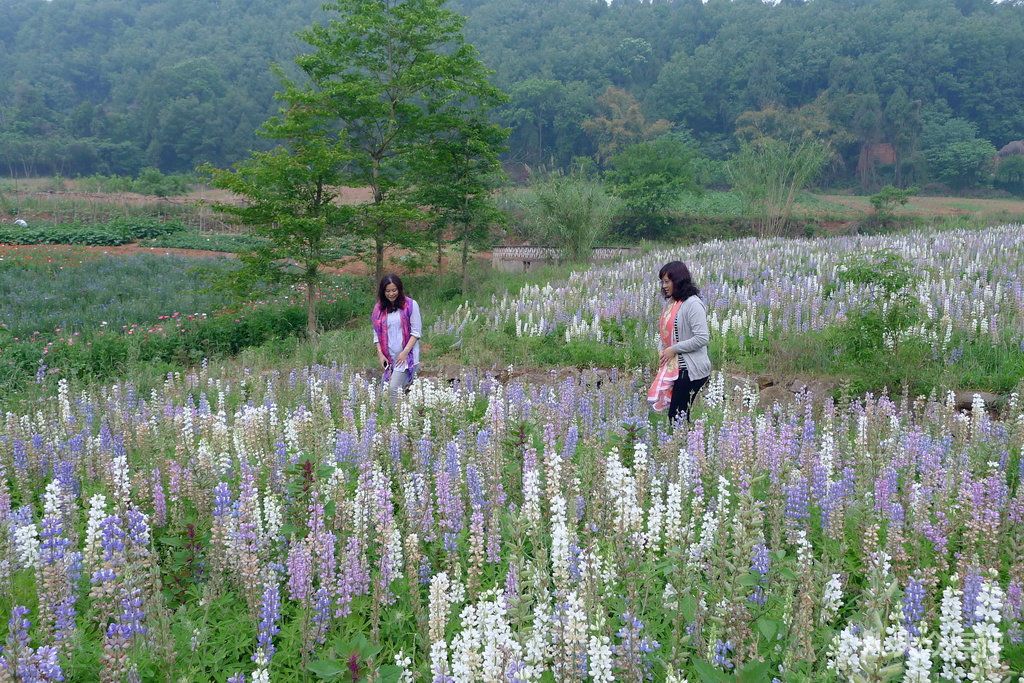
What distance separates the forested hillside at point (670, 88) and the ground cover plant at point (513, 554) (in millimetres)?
65258

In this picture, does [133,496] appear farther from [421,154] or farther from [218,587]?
[421,154]

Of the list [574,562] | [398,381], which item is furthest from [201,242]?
[574,562]

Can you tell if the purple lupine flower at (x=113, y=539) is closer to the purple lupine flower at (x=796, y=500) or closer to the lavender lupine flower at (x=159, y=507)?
the lavender lupine flower at (x=159, y=507)

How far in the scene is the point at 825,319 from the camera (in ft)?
37.9

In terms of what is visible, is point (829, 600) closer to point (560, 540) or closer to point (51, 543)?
point (560, 540)

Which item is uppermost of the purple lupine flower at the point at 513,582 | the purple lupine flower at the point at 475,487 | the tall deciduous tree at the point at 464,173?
the tall deciduous tree at the point at 464,173

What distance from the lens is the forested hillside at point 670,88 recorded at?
7238 cm

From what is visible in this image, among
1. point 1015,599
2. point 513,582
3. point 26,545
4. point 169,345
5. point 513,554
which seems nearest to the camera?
point 513,582

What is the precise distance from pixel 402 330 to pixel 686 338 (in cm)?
310

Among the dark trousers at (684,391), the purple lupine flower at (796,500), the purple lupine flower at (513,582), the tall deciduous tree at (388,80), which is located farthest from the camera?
the tall deciduous tree at (388,80)

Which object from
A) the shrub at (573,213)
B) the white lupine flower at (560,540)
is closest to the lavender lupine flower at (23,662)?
the white lupine flower at (560,540)

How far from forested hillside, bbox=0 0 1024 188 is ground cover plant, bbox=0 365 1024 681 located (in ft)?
214

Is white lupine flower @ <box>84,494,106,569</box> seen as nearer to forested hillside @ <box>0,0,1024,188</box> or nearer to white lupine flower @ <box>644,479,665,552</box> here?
white lupine flower @ <box>644,479,665,552</box>

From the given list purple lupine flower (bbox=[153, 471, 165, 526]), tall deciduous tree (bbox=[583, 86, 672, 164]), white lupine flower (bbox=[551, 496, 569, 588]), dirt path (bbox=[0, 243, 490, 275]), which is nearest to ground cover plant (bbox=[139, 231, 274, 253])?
dirt path (bbox=[0, 243, 490, 275])
